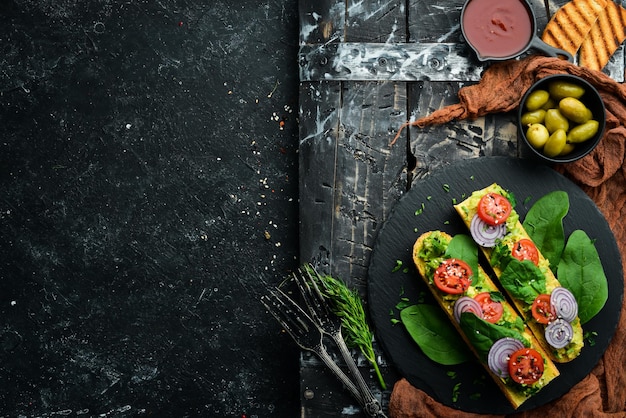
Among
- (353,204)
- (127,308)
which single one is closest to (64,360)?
(127,308)

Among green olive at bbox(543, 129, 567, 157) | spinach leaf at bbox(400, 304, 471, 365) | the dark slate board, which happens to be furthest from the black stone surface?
green olive at bbox(543, 129, 567, 157)

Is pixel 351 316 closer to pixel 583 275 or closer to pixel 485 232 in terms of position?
pixel 485 232

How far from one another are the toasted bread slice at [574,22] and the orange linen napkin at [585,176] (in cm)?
15

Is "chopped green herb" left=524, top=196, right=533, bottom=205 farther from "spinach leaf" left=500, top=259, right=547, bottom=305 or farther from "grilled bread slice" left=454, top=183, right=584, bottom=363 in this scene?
"spinach leaf" left=500, top=259, right=547, bottom=305

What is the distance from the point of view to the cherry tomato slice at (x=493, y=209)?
12.2ft

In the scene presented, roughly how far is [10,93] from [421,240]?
2758 millimetres

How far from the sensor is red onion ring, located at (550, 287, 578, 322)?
3.69m

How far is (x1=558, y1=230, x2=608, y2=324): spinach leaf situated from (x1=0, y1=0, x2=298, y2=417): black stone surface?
1.62 metres

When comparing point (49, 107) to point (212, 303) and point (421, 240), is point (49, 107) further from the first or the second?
point (421, 240)

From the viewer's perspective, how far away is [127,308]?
4.39 metres

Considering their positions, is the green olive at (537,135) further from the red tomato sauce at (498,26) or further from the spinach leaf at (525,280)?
the spinach leaf at (525,280)

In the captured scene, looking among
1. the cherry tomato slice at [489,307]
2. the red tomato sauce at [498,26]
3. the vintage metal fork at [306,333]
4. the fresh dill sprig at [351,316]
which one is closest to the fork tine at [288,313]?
the vintage metal fork at [306,333]

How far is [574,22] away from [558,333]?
1756 mm

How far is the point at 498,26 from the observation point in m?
3.96
